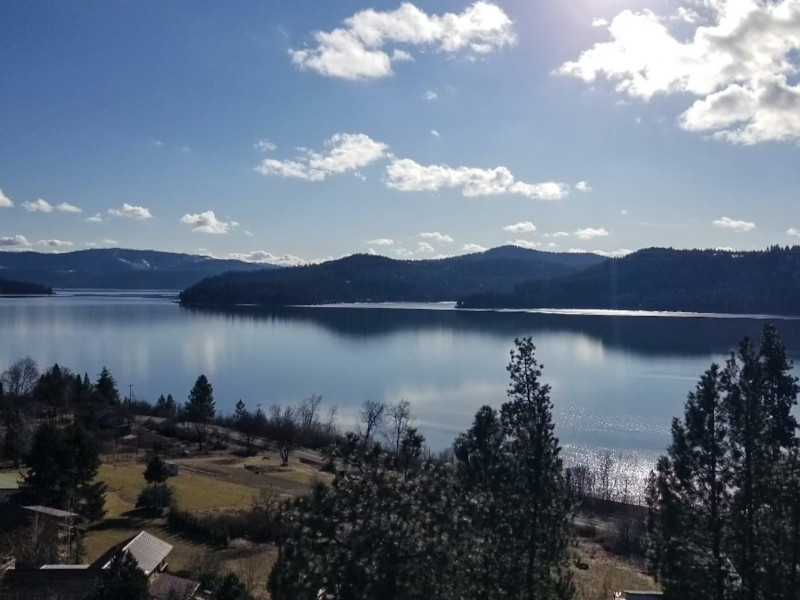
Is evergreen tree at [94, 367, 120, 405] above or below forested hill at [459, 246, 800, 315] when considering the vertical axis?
below

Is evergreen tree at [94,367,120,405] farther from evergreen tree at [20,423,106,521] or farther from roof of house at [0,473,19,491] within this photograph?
evergreen tree at [20,423,106,521]

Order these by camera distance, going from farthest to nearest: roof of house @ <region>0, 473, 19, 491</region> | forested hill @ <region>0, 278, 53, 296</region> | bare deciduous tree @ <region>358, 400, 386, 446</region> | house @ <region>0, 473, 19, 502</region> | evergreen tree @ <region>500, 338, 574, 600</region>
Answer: forested hill @ <region>0, 278, 53, 296</region> → bare deciduous tree @ <region>358, 400, 386, 446</region> → roof of house @ <region>0, 473, 19, 491</region> → house @ <region>0, 473, 19, 502</region> → evergreen tree @ <region>500, 338, 574, 600</region>

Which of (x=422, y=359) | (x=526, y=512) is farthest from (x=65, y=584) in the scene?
(x=422, y=359)

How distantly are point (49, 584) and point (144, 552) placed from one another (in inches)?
77.3

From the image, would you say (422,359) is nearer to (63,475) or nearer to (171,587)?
(63,475)

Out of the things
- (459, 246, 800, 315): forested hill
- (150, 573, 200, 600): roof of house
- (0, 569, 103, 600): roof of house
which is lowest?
(150, 573, 200, 600): roof of house

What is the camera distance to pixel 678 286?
10300 centimetres

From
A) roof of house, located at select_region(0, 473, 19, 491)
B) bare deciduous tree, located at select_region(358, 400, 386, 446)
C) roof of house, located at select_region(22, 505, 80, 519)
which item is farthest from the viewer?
bare deciduous tree, located at select_region(358, 400, 386, 446)

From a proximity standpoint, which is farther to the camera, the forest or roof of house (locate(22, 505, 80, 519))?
roof of house (locate(22, 505, 80, 519))

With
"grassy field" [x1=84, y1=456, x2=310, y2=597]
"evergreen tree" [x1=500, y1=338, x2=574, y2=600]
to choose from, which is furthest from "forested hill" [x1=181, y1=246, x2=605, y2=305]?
"evergreen tree" [x1=500, y1=338, x2=574, y2=600]

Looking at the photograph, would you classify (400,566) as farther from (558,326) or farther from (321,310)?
(321,310)

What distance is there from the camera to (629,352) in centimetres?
4969

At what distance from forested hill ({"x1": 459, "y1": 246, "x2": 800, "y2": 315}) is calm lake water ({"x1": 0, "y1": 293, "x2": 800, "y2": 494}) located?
47.3 feet

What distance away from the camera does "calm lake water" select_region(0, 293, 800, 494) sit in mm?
29922
